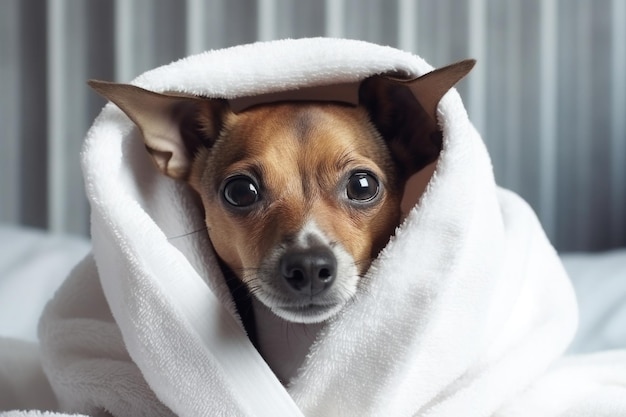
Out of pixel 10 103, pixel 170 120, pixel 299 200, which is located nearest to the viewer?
pixel 299 200

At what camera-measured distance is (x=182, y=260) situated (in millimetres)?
1116

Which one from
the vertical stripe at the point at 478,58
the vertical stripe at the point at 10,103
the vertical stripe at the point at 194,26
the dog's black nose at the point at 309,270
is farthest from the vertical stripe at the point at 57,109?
the dog's black nose at the point at 309,270

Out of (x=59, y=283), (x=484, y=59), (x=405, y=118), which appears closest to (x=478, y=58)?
(x=484, y=59)

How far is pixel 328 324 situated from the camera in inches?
44.2

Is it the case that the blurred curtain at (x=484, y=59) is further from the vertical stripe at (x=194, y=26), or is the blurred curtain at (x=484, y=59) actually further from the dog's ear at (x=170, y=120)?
the dog's ear at (x=170, y=120)

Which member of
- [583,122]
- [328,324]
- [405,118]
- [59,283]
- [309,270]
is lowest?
[59,283]

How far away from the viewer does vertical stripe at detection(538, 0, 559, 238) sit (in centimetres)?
274

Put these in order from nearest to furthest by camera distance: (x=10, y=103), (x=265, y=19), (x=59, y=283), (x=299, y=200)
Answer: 1. (x=299, y=200)
2. (x=59, y=283)
3. (x=265, y=19)
4. (x=10, y=103)

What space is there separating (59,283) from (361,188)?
3.90ft

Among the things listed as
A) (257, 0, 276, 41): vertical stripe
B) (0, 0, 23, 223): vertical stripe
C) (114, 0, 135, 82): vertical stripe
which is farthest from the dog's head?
(0, 0, 23, 223): vertical stripe

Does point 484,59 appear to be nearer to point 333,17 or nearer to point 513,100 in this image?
point 513,100

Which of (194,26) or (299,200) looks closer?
(299,200)

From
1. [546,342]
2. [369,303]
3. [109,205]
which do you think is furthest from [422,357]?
[109,205]

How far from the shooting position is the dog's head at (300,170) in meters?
1.09
